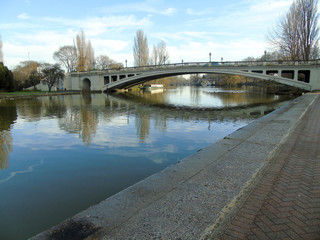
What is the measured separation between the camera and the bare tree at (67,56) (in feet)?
226

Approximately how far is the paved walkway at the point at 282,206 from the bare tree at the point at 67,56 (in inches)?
2806

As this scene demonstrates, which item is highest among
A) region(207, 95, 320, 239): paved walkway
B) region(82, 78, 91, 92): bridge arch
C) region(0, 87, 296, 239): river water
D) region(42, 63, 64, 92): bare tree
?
region(42, 63, 64, 92): bare tree

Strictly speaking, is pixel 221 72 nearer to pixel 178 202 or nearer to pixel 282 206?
pixel 282 206

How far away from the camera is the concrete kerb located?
2926 mm

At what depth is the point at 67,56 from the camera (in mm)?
69562

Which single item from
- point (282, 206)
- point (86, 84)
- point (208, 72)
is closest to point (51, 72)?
point (86, 84)

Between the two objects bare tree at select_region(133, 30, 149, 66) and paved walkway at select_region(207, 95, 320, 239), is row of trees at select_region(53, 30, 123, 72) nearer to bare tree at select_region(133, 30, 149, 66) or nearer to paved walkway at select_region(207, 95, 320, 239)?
bare tree at select_region(133, 30, 149, 66)

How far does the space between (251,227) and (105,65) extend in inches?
3408

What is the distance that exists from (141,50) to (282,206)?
68.1m

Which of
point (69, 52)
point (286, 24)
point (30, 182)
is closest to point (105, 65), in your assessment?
point (69, 52)

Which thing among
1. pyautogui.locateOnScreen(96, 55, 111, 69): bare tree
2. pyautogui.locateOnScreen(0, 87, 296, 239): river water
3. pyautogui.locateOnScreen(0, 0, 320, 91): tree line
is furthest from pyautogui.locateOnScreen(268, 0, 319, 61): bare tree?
pyautogui.locateOnScreen(96, 55, 111, 69): bare tree

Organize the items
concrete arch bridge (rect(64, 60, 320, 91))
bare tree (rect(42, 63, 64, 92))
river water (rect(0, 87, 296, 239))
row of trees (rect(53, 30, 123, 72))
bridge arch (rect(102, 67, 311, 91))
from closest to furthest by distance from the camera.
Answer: river water (rect(0, 87, 296, 239)) < concrete arch bridge (rect(64, 60, 320, 91)) < bridge arch (rect(102, 67, 311, 91)) < bare tree (rect(42, 63, 64, 92)) < row of trees (rect(53, 30, 123, 72))

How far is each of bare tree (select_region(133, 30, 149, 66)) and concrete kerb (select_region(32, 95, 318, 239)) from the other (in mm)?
64436

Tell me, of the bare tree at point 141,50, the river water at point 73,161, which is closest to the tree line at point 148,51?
the bare tree at point 141,50
